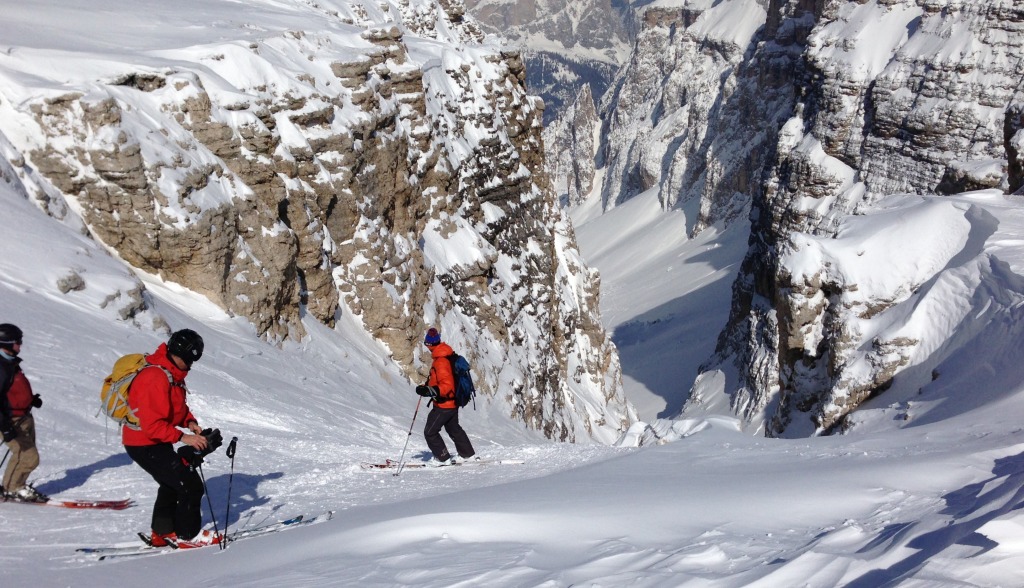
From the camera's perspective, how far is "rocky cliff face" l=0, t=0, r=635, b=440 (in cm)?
1644

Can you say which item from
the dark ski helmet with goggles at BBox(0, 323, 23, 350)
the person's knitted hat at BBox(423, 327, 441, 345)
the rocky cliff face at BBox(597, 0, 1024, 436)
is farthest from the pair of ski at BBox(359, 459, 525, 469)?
the rocky cliff face at BBox(597, 0, 1024, 436)

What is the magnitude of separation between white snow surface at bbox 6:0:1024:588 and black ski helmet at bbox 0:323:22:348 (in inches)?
53.6

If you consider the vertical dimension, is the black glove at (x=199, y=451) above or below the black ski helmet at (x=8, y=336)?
below

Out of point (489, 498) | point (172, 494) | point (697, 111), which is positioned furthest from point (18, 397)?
point (697, 111)

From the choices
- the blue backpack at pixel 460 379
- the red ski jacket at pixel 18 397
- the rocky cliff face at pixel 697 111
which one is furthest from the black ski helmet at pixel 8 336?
the rocky cliff face at pixel 697 111

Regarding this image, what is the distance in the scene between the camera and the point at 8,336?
266 inches

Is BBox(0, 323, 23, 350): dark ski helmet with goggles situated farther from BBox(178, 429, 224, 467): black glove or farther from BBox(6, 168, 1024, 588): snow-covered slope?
BBox(178, 429, 224, 467): black glove

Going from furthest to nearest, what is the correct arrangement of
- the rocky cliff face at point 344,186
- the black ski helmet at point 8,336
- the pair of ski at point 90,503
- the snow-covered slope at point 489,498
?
the rocky cliff face at point 344,186 → the pair of ski at point 90,503 → the black ski helmet at point 8,336 → the snow-covered slope at point 489,498

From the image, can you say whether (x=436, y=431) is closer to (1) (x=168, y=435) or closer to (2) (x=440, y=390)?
(2) (x=440, y=390)

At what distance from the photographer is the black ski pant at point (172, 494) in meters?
6.30

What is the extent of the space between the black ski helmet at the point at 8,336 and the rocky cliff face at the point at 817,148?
20382 millimetres

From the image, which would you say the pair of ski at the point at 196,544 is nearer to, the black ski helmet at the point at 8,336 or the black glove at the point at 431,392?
the black ski helmet at the point at 8,336

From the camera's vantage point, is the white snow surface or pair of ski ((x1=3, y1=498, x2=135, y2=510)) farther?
pair of ski ((x1=3, y1=498, x2=135, y2=510))

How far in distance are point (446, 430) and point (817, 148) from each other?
64.9 meters
